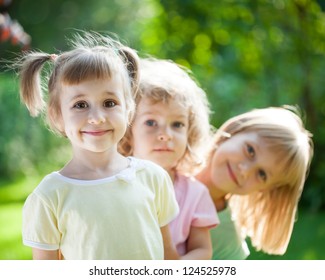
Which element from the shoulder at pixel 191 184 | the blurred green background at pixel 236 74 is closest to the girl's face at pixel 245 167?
the shoulder at pixel 191 184

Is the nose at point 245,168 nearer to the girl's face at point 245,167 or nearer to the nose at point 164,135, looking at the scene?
the girl's face at point 245,167

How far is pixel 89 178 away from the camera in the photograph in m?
1.62

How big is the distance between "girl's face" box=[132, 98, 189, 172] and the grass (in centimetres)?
190

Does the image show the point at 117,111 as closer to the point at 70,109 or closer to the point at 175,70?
the point at 70,109

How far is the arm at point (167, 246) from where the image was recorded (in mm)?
1799

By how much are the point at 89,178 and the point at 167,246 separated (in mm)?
366

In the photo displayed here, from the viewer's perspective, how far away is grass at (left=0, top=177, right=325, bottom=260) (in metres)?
4.14

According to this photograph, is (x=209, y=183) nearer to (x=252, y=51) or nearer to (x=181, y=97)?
(x=181, y=97)

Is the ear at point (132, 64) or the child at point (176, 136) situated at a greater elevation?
the ear at point (132, 64)

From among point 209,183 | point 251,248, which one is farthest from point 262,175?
point 251,248

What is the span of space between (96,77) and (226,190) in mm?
926

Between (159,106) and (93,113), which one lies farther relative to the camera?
(159,106)
